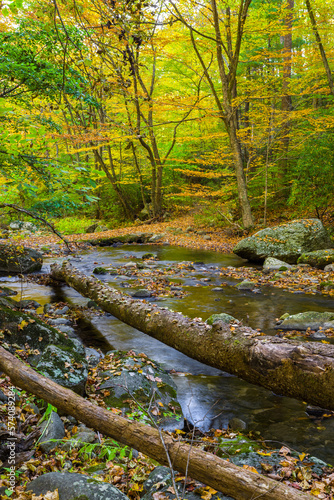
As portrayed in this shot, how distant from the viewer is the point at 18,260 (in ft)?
31.9

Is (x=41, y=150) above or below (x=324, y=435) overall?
above

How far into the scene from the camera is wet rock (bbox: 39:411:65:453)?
2.43m

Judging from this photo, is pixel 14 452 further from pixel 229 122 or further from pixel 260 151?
pixel 260 151

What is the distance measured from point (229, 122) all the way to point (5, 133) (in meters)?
11.0

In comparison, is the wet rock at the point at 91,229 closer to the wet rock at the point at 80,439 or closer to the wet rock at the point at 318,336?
the wet rock at the point at 318,336

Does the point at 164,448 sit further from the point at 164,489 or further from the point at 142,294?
the point at 142,294

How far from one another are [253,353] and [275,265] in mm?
7167

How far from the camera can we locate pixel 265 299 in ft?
24.8

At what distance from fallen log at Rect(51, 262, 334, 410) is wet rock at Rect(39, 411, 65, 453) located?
1.92 meters

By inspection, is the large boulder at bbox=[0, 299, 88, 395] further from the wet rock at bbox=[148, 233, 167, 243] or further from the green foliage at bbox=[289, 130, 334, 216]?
the wet rock at bbox=[148, 233, 167, 243]

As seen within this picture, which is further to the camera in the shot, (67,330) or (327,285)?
(327,285)

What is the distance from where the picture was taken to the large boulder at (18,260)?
30.8 feet

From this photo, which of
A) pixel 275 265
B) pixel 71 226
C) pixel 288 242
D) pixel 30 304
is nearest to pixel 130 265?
pixel 30 304

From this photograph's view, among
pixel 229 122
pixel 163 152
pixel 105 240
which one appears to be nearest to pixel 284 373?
pixel 229 122
